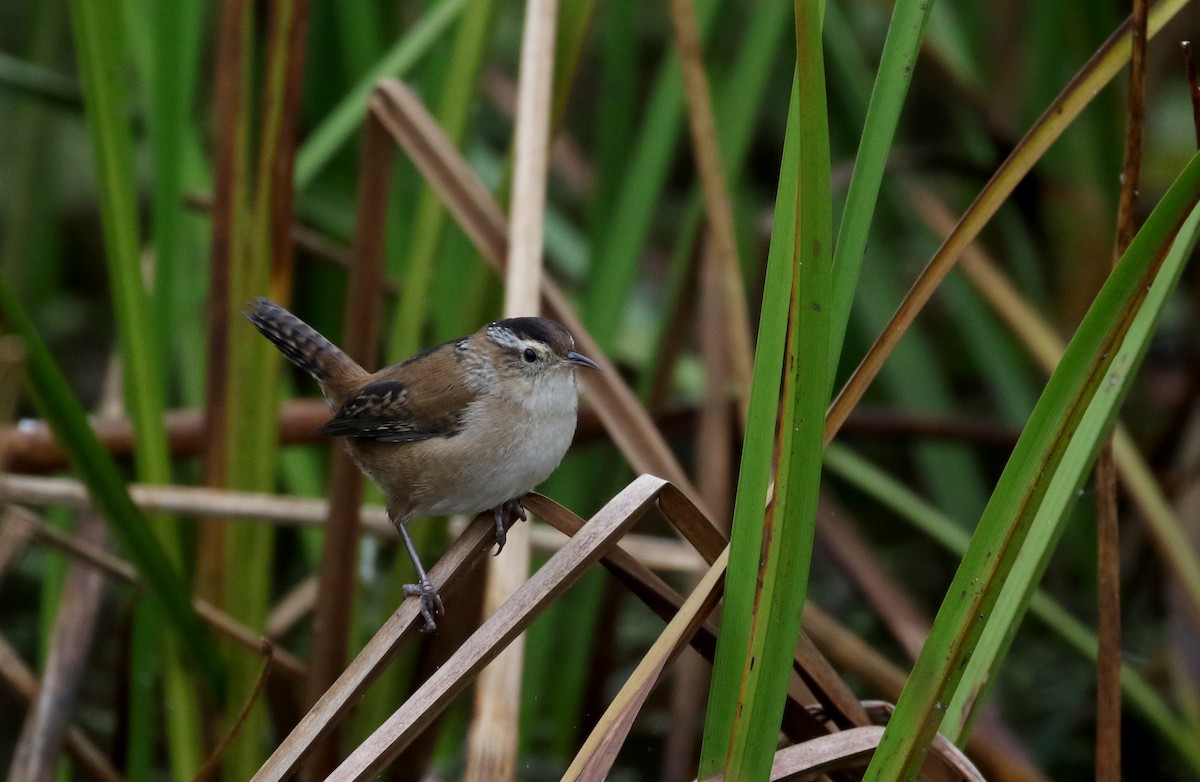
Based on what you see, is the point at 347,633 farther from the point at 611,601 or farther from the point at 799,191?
the point at 799,191

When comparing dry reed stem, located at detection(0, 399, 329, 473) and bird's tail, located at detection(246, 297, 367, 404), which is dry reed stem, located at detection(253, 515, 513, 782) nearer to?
bird's tail, located at detection(246, 297, 367, 404)

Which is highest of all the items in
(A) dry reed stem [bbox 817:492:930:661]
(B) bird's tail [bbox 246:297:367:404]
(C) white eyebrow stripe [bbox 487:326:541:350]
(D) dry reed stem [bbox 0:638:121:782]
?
(C) white eyebrow stripe [bbox 487:326:541:350]

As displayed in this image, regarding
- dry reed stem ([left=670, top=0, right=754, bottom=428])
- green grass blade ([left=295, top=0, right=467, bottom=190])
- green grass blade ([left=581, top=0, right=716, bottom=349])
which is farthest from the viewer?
green grass blade ([left=581, top=0, right=716, bottom=349])

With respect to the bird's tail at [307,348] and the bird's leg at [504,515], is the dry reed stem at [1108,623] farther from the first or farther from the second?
the bird's tail at [307,348]

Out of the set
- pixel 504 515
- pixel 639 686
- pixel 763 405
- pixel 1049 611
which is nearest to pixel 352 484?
pixel 504 515

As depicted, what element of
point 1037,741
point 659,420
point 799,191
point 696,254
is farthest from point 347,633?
point 1037,741

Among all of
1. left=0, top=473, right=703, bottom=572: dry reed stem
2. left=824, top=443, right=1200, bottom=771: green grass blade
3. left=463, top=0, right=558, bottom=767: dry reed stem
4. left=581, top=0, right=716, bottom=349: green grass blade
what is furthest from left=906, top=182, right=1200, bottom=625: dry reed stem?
left=463, top=0, right=558, bottom=767: dry reed stem
